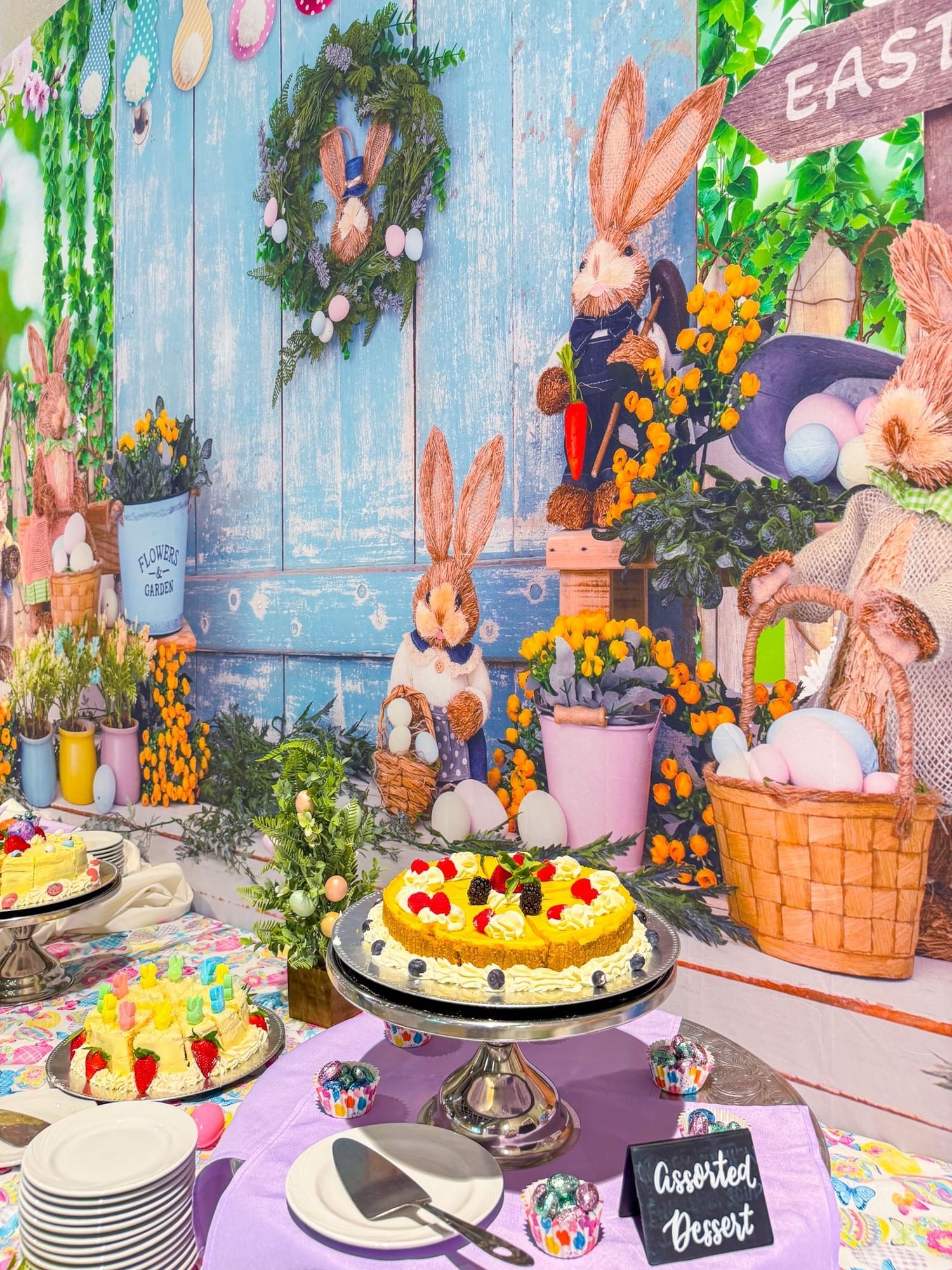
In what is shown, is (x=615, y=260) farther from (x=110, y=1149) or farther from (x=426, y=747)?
(x=110, y=1149)

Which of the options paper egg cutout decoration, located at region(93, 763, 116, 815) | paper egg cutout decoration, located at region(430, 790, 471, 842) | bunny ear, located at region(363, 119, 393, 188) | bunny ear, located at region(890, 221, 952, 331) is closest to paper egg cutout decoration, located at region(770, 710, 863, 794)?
bunny ear, located at region(890, 221, 952, 331)

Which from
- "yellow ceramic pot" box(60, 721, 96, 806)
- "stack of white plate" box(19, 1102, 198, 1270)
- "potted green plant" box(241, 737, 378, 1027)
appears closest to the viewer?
"stack of white plate" box(19, 1102, 198, 1270)

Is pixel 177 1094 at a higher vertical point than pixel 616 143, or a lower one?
lower

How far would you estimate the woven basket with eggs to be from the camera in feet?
7.03

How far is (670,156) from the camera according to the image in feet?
5.59

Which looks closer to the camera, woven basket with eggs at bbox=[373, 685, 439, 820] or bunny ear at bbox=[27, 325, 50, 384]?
woven basket with eggs at bbox=[373, 685, 439, 820]

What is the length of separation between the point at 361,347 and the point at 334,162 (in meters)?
0.45

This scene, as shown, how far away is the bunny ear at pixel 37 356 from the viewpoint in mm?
3352

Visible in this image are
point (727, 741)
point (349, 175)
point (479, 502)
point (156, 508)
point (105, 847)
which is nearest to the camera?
point (727, 741)

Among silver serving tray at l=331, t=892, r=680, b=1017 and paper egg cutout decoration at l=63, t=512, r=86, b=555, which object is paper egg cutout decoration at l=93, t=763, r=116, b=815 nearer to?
paper egg cutout decoration at l=63, t=512, r=86, b=555

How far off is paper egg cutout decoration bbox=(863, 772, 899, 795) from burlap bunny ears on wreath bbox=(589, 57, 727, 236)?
1022 millimetres

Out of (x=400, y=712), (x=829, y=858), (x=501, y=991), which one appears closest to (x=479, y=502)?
(x=400, y=712)

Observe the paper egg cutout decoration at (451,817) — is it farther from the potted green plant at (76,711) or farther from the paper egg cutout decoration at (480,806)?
the potted green plant at (76,711)

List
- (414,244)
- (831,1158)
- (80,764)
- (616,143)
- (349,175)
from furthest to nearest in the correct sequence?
(80,764) → (349,175) → (414,244) → (616,143) → (831,1158)
